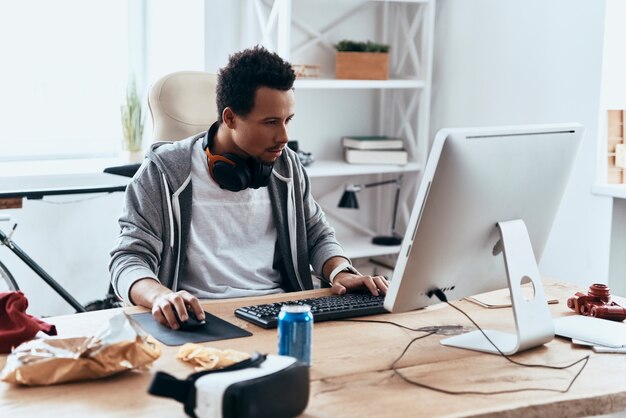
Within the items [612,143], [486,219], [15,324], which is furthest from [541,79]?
[15,324]

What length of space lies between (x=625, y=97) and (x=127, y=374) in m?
2.35

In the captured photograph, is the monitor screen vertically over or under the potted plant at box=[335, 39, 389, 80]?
under

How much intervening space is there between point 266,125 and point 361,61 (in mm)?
1649

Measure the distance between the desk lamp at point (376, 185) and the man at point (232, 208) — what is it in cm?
142

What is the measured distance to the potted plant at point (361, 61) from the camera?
3.77 m

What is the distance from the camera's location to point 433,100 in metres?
4.11

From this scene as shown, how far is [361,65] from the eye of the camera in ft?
12.4

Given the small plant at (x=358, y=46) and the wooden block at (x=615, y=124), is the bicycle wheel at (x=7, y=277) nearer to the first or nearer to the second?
the small plant at (x=358, y=46)

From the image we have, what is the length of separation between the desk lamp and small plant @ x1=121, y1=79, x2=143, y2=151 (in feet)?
2.93

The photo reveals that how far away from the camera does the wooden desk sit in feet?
4.51

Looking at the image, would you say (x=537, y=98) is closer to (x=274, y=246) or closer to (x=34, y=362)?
(x=274, y=246)

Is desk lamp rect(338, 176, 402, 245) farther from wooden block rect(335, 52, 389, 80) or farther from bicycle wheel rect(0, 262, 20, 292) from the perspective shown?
bicycle wheel rect(0, 262, 20, 292)

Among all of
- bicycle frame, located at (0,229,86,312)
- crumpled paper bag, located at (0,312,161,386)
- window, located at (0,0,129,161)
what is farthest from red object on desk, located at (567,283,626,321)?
window, located at (0,0,129,161)

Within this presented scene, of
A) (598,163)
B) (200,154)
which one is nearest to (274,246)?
(200,154)
